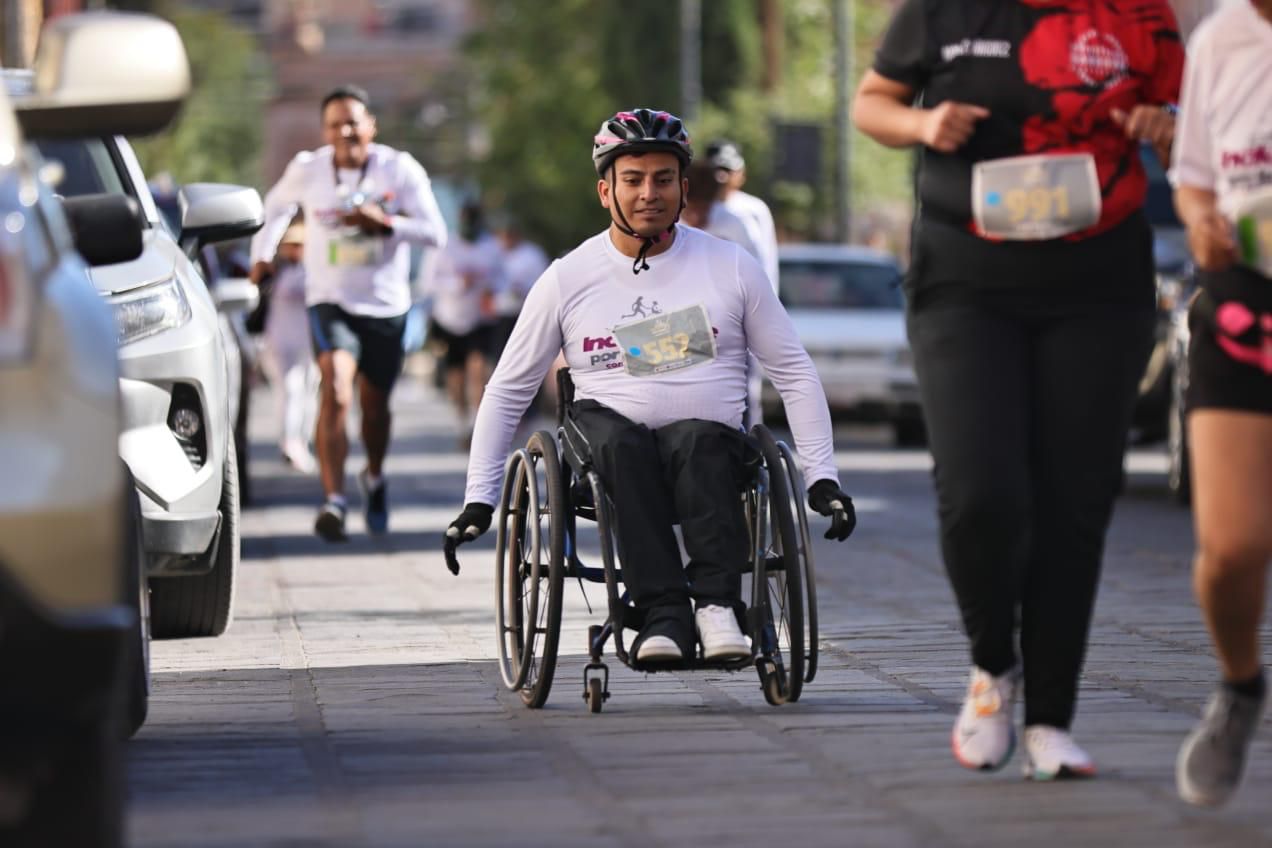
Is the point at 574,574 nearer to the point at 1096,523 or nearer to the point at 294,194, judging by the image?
the point at 1096,523

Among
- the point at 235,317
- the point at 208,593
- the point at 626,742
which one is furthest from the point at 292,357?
the point at 626,742

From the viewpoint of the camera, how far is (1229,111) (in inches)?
224

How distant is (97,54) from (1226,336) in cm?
217

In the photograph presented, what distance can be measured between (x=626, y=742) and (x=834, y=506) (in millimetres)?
782

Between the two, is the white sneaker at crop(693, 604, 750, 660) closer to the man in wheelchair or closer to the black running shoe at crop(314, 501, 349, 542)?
the man in wheelchair

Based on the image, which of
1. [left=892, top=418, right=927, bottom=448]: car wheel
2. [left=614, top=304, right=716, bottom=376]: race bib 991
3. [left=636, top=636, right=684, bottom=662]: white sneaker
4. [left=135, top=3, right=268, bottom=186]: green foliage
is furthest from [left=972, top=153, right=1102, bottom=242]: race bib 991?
[left=135, top=3, right=268, bottom=186]: green foliage

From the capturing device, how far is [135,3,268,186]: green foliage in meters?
59.0

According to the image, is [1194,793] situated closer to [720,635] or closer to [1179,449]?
[720,635]

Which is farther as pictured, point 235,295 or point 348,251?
point 235,295

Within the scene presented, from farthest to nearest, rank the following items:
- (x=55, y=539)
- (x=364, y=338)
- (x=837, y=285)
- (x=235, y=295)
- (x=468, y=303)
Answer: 1. (x=837, y=285)
2. (x=468, y=303)
3. (x=235, y=295)
4. (x=364, y=338)
5. (x=55, y=539)

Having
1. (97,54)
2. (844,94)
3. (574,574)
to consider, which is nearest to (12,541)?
(97,54)

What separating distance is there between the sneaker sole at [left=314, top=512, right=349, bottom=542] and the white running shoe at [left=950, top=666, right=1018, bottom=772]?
7.31 meters

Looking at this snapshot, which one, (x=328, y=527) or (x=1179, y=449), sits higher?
(x=328, y=527)

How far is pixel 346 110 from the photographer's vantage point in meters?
13.4
